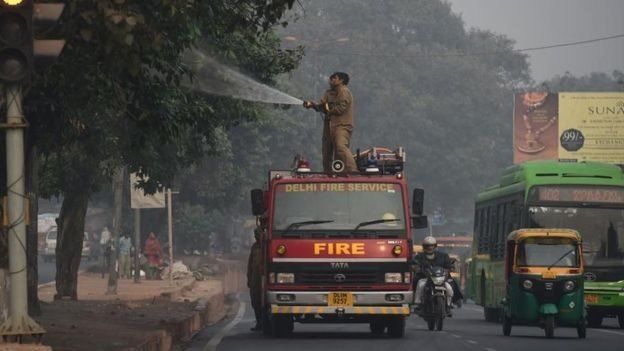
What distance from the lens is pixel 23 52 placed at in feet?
40.8

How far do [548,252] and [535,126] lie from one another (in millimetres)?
48156

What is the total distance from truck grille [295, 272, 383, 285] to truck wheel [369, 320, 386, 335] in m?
2.43

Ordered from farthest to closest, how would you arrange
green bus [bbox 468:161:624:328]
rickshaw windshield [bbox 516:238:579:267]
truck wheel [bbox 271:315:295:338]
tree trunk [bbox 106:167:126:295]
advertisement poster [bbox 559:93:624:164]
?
advertisement poster [bbox 559:93:624:164] → tree trunk [bbox 106:167:126:295] → green bus [bbox 468:161:624:328] → rickshaw windshield [bbox 516:238:579:267] → truck wheel [bbox 271:315:295:338]

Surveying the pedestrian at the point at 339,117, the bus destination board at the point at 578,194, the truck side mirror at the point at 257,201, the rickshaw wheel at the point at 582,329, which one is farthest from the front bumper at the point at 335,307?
the bus destination board at the point at 578,194

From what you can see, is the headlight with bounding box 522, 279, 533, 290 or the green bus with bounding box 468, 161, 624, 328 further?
the green bus with bounding box 468, 161, 624, 328

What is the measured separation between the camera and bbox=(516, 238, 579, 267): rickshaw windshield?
2503 cm

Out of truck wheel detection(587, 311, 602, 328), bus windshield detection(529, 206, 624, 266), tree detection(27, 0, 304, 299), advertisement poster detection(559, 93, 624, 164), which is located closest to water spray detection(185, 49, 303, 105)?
tree detection(27, 0, 304, 299)

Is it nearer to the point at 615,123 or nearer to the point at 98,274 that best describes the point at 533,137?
the point at 615,123

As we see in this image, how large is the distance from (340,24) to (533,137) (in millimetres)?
43346

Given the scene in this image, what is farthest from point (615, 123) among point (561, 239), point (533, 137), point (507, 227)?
point (561, 239)

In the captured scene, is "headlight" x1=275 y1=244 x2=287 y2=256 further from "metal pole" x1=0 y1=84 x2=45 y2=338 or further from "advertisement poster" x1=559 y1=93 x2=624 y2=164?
"advertisement poster" x1=559 y1=93 x2=624 y2=164

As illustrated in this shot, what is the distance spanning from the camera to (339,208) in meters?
22.6

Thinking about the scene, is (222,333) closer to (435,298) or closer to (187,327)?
(187,327)

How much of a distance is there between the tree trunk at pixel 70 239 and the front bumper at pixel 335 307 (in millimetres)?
9862
